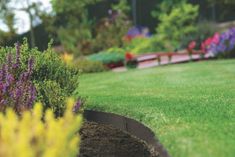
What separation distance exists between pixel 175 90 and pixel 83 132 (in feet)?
7.94

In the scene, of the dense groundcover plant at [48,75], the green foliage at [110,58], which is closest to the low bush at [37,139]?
the dense groundcover plant at [48,75]

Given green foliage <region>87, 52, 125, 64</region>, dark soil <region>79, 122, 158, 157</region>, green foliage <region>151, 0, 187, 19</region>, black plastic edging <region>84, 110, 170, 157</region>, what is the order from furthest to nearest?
green foliage <region>151, 0, 187, 19</region> < green foliage <region>87, 52, 125, 64</region> < dark soil <region>79, 122, 158, 157</region> < black plastic edging <region>84, 110, 170, 157</region>

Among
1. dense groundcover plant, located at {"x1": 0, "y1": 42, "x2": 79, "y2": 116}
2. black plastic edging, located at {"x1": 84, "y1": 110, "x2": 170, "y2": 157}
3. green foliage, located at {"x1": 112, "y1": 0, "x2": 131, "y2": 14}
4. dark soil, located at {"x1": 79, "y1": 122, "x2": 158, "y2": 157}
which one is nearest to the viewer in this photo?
black plastic edging, located at {"x1": 84, "y1": 110, "x2": 170, "y2": 157}

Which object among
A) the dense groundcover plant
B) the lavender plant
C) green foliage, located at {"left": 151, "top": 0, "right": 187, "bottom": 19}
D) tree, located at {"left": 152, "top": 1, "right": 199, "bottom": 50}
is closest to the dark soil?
the dense groundcover plant

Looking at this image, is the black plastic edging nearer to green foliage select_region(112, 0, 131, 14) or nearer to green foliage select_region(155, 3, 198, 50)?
green foliage select_region(155, 3, 198, 50)

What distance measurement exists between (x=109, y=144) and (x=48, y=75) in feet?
4.54

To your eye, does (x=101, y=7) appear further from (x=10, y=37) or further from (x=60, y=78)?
(x=60, y=78)

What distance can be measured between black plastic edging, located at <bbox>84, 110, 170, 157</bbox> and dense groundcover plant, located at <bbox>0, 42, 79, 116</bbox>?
52 centimetres

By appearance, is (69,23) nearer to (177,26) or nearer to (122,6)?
(122,6)

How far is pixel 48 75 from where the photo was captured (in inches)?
311

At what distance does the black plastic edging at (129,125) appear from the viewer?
5.60 metres

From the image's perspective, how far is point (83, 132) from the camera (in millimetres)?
7668

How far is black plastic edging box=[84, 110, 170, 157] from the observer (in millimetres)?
5603

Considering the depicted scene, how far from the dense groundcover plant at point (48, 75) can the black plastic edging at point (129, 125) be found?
52 cm
